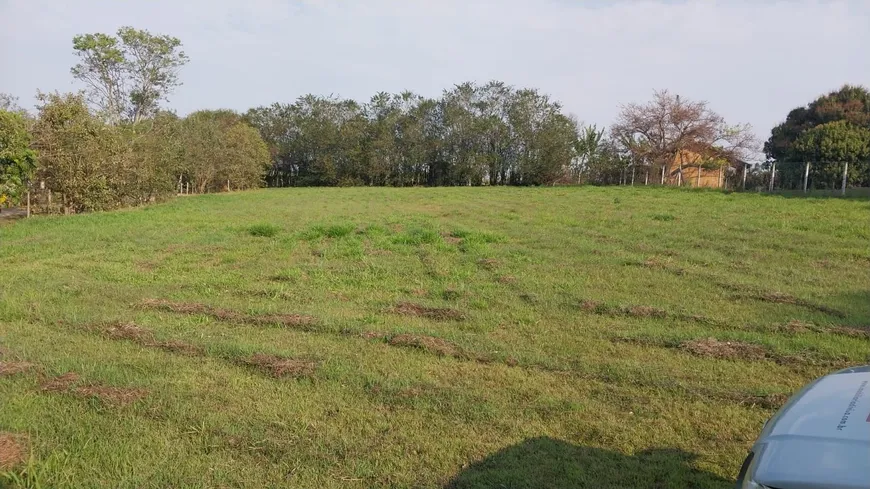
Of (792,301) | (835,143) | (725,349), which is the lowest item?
(725,349)

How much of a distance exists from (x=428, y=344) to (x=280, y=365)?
1.25 meters

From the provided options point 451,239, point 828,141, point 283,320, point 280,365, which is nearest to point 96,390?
point 280,365

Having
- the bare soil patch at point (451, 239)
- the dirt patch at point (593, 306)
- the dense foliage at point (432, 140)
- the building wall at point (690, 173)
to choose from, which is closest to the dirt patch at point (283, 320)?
the dirt patch at point (593, 306)

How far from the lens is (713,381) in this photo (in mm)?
4406

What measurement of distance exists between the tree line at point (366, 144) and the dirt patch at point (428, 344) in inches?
541

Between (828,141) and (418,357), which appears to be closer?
(418,357)

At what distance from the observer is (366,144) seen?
154 feet

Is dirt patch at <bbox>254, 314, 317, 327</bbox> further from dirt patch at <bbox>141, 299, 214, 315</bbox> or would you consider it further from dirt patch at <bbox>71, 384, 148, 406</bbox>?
dirt patch at <bbox>71, 384, 148, 406</bbox>

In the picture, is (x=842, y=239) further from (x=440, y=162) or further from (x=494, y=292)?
(x=440, y=162)

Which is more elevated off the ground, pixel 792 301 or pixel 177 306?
pixel 792 301

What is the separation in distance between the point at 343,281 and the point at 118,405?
4080 millimetres

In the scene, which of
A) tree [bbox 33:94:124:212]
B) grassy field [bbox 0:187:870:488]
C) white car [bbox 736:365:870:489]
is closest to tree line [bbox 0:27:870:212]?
tree [bbox 33:94:124:212]

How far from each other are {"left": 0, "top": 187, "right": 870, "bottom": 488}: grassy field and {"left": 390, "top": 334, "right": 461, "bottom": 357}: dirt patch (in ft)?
0.09

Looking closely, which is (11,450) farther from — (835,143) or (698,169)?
(698,169)
